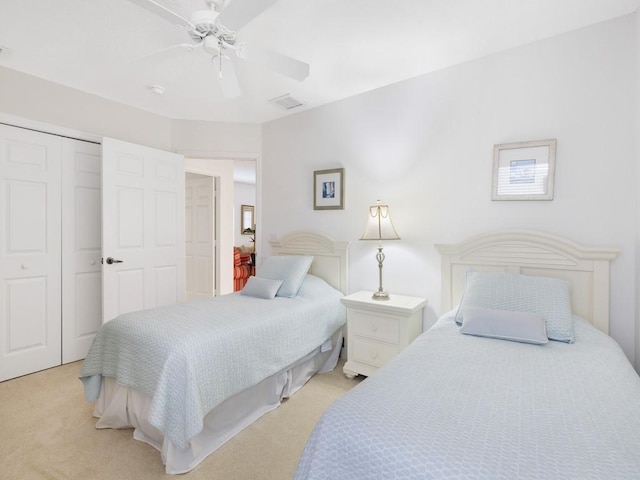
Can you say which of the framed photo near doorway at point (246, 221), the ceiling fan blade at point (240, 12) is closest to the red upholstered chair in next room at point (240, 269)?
the framed photo near doorway at point (246, 221)

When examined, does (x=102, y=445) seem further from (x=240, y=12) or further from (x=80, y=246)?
(x=240, y=12)

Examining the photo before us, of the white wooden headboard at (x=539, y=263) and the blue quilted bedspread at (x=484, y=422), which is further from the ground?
the white wooden headboard at (x=539, y=263)

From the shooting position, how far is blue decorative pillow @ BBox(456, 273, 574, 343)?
5.57ft

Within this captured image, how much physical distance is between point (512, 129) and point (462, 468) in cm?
223

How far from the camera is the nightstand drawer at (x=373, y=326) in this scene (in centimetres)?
249

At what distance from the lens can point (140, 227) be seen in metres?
3.27

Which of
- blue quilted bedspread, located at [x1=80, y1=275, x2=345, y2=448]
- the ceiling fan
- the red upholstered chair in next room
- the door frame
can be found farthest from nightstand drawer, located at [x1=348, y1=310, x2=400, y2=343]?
the red upholstered chair in next room

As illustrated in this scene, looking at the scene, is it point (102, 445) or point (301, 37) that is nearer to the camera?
point (102, 445)

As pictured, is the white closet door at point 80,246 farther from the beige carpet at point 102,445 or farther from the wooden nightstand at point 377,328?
the wooden nightstand at point 377,328

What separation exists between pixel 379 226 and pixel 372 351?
0.96 meters

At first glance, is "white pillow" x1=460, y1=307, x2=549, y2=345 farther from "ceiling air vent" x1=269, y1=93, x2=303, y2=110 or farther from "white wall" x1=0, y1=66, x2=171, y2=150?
"white wall" x1=0, y1=66, x2=171, y2=150

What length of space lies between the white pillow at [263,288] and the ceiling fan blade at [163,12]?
1.77m

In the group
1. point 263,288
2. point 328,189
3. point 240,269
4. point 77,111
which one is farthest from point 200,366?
point 240,269

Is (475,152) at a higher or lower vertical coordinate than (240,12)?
lower
